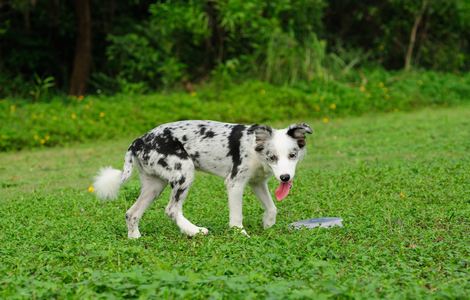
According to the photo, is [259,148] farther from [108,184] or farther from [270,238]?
[108,184]

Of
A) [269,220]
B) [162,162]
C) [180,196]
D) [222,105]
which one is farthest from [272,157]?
[222,105]

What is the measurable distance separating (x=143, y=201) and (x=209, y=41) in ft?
40.4

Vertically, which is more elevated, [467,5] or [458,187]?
[467,5]

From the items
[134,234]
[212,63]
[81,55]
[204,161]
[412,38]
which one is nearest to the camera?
[134,234]

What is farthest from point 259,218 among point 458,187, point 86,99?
point 86,99

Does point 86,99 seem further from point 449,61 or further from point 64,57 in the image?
point 449,61

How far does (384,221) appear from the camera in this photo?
8.12 metres

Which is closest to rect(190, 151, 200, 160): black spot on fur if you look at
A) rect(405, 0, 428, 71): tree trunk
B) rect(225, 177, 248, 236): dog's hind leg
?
rect(225, 177, 248, 236): dog's hind leg

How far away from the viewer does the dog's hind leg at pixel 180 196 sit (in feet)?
25.9

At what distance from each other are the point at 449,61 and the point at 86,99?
1012 cm

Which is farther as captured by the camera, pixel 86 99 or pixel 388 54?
pixel 388 54

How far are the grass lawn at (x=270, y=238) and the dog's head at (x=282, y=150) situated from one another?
1.70 feet

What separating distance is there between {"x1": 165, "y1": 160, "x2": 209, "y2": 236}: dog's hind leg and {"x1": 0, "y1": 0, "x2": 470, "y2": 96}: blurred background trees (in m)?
10.9

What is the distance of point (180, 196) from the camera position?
7906mm
